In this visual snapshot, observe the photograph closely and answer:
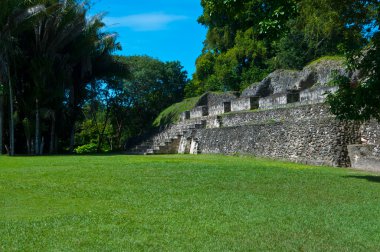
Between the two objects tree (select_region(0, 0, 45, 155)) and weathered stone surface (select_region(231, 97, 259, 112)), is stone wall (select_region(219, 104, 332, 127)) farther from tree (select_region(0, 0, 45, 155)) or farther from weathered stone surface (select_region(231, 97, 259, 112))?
tree (select_region(0, 0, 45, 155))

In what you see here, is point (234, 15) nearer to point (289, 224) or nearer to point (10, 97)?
point (289, 224)

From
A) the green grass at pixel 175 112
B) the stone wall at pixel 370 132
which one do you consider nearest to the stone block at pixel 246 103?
the green grass at pixel 175 112

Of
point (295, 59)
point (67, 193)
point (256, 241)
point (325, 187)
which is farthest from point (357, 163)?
point (295, 59)

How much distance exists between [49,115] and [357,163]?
17.0 m

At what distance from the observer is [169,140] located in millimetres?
27109

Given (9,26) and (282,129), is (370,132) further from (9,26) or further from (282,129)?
(9,26)

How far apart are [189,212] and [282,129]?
1158 cm

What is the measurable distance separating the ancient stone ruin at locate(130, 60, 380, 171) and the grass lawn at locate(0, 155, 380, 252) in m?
3.77

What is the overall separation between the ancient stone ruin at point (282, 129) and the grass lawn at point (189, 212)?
149 inches

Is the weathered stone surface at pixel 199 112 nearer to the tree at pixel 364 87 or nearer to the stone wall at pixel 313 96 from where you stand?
the stone wall at pixel 313 96

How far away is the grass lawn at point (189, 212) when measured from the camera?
538 cm

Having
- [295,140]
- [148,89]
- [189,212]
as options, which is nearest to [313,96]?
[295,140]

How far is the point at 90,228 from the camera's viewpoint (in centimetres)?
593

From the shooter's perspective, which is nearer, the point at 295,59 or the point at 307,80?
the point at 307,80
